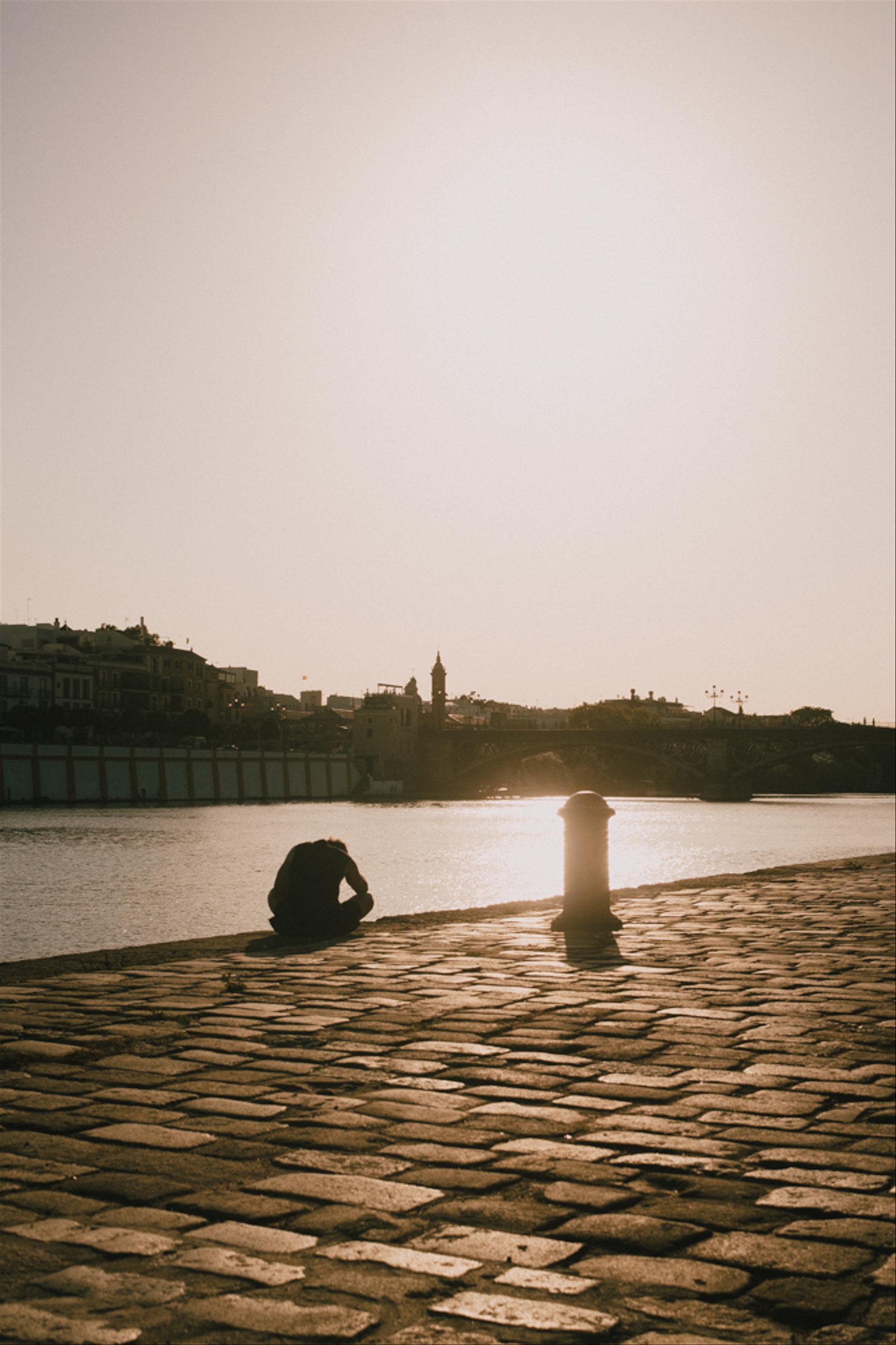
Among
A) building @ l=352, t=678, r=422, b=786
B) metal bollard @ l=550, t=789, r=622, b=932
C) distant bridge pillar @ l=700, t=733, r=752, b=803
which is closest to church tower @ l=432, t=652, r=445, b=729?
building @ l=352, t=678, r=422, b=786

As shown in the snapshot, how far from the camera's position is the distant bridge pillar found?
8250cm

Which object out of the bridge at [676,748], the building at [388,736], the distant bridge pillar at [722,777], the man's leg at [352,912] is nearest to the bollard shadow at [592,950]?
the man's leg at [352,912]

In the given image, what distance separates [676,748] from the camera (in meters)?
83.6

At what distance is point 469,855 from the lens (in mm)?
41625

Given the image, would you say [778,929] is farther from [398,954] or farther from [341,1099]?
[341,1099]

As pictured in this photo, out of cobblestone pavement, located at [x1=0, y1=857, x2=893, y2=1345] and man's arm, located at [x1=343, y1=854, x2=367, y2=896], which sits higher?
man's arm, located at [x1=343, y1=854, x2=367, y2=896]

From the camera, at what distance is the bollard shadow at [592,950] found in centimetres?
767

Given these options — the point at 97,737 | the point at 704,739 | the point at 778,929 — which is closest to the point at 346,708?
the point at 97,737

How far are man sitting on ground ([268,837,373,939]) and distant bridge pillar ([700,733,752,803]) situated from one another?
73.8 meters

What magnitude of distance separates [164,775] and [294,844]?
43.3 meters

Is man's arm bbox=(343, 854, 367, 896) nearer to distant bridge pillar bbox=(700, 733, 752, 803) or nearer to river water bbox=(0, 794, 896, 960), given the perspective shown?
river water bbox=(0, 794, 896, 960)

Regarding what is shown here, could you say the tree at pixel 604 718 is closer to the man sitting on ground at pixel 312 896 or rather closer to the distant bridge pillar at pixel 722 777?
the distant bridge pillar at pixel 722 777

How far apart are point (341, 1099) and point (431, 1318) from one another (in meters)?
Answer: 1.84

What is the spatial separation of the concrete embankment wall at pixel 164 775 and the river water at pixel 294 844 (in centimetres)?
569
